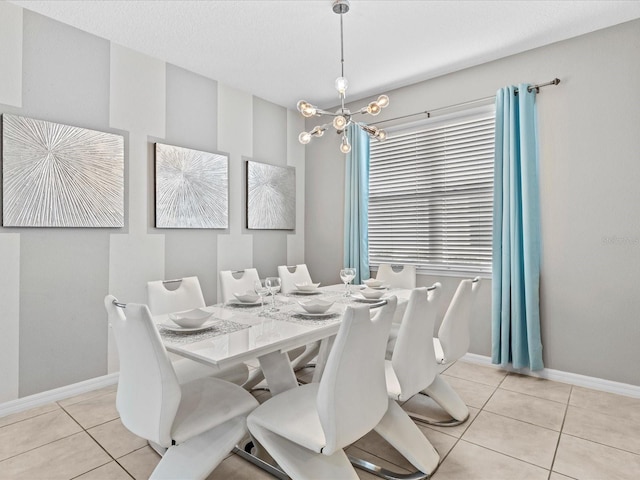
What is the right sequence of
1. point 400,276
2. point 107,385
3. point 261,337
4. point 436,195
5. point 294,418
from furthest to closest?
point 436,195 → point 400,276 → point 107,385 → point 261,337 → point 294,418

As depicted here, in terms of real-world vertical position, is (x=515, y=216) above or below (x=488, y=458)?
above

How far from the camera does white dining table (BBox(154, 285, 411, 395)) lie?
1475 millimetres

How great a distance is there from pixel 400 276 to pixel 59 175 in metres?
2.81

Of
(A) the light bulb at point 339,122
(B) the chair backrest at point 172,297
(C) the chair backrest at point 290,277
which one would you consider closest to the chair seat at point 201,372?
(B) the chair backrest at point 172,297

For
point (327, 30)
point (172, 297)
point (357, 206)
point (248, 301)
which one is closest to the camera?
point (248, 301)

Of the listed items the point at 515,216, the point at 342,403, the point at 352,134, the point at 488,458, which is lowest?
the point at 488,458

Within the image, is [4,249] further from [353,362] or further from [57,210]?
[353,362]

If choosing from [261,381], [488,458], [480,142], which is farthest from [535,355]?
[261,381]

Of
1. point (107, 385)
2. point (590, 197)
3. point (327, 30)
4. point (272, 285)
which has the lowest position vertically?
point (107, 385)

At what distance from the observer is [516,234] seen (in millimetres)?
3051

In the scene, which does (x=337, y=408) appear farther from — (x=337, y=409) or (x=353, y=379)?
(x=353, y=379)

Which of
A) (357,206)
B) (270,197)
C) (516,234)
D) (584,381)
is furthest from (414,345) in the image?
(270,197)

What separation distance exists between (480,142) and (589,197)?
0.99 metres

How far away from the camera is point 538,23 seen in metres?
2.72
